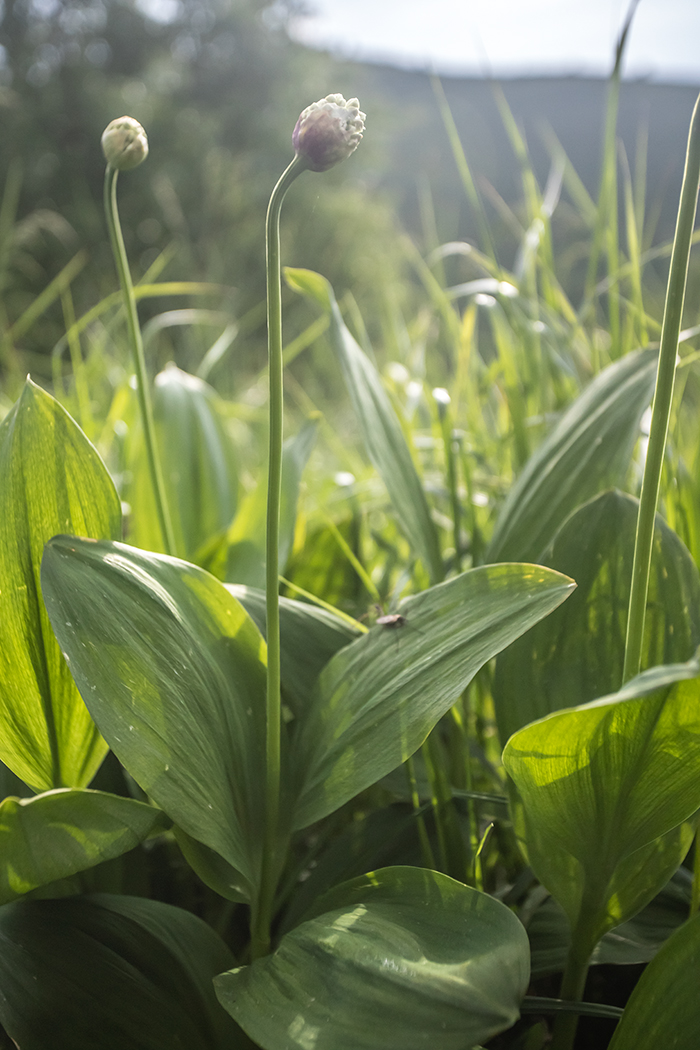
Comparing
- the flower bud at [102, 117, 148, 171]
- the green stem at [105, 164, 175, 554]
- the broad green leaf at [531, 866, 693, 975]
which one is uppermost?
the flower bud at [102, 117, 148, 171]

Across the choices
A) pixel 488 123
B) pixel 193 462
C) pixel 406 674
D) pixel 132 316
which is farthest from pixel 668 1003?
pixel 488 123

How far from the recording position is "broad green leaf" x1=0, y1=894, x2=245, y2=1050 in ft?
0.98

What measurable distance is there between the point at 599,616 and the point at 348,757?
15 centimetres

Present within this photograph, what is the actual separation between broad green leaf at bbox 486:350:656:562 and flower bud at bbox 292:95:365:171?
0.81 feet

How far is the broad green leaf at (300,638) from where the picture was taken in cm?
40

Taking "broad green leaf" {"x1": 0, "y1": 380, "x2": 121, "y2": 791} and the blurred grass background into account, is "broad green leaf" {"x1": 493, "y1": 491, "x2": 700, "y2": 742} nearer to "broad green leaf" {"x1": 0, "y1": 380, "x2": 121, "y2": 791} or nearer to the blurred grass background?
"broad green leaf" {"x1": 0, "y1": 380, "x2": 121, "y2": 791}

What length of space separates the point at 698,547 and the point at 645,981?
28 centimetres

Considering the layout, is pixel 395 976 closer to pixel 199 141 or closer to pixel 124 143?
pixel 124 143

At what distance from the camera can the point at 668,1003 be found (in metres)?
0.27

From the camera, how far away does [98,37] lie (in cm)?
725

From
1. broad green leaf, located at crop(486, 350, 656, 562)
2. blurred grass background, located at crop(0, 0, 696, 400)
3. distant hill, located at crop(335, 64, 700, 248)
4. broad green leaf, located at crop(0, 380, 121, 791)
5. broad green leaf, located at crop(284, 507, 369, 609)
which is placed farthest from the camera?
distant hill, located at crop(335, 64, 700, 248)

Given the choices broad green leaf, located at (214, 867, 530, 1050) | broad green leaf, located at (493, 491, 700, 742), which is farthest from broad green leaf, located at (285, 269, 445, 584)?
broad green leaf, located at (214, 867, 530, 1050)

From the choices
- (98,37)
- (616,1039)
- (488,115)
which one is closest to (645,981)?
(616,1039)

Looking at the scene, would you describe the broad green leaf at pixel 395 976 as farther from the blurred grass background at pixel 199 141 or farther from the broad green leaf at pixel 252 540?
the blurred grass background at pixel 199 141
